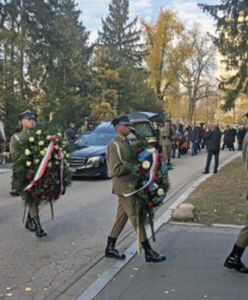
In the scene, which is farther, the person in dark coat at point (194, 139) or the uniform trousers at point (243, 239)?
the person in dark coat at point (194, 139)

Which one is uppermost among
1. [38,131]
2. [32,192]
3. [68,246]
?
[38,131]

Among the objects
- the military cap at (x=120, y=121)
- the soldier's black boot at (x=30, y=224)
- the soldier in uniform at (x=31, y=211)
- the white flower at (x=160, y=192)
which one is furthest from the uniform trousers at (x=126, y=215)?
the soldier's black boot at (x=30, y=224)

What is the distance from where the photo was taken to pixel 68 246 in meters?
7.03

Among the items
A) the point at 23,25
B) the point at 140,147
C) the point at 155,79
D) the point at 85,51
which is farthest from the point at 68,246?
the point at 155,79

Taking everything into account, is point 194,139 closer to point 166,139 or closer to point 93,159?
point 166,139

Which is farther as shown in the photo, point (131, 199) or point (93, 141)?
point (93, 141)

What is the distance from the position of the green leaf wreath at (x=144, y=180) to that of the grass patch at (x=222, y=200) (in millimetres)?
1450

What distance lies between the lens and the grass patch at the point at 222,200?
28.5ft

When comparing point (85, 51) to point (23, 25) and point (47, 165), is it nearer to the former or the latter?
point (23, 25)

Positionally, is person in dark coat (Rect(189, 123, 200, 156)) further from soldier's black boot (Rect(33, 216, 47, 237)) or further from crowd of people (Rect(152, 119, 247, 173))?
soldier's black boot (Rect(33, 216, 47, 237))

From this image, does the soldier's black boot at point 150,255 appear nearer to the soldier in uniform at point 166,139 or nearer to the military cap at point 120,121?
the military cap at point 120,121

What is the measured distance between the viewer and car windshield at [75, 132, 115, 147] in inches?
628

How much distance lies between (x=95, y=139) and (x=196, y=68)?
46815mm

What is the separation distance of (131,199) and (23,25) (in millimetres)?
35583
